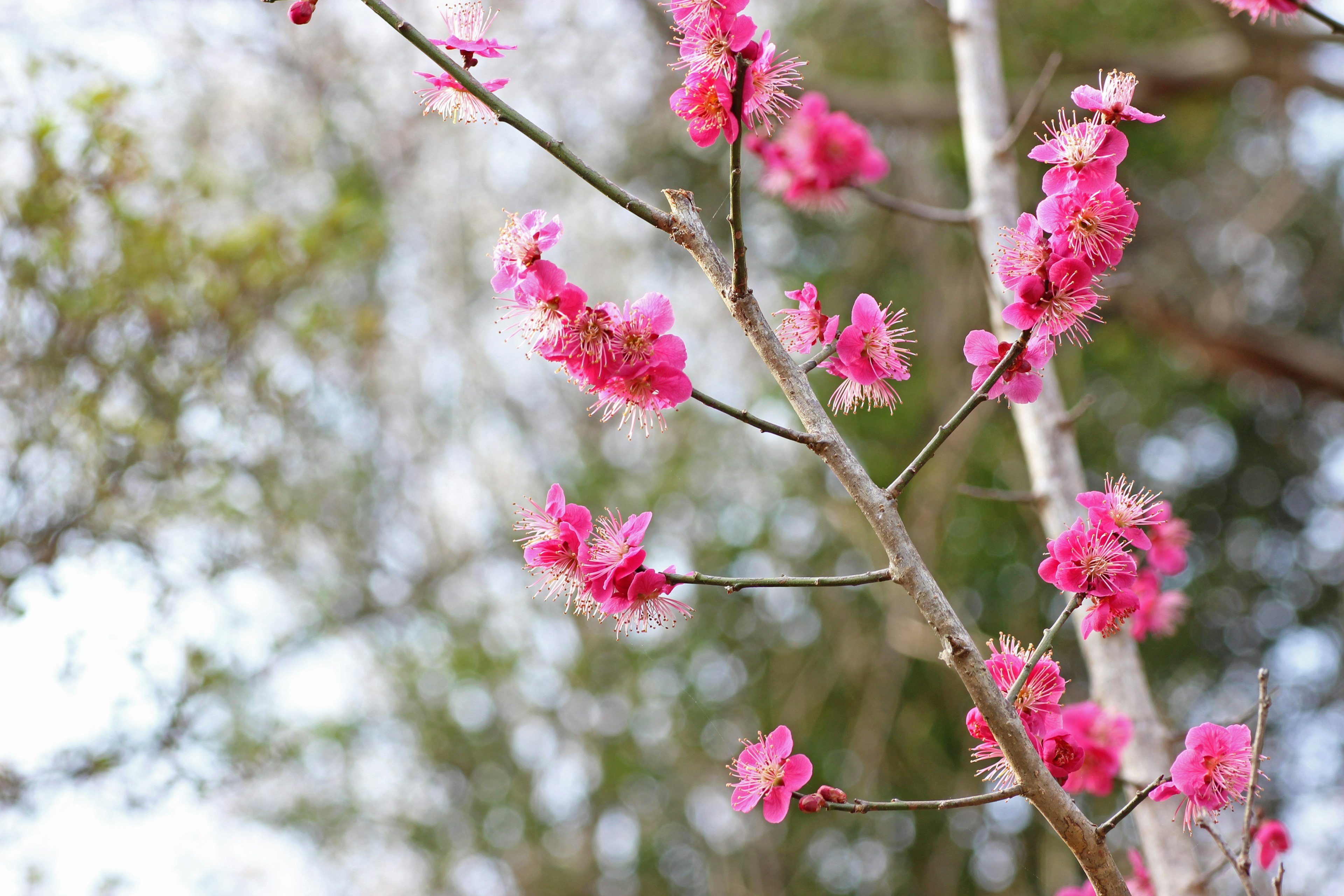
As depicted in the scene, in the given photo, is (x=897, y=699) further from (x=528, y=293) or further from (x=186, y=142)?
(x=186, y=142)

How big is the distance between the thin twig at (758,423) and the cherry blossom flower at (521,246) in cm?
19

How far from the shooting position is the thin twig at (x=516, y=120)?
2.68 feet

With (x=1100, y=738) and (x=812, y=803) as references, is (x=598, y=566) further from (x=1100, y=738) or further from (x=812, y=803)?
(x=1100, y=738)

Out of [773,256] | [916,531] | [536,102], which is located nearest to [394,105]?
[536,102]

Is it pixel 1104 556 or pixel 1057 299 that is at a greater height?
pixel 1057 299

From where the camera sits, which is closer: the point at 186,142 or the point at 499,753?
the point at 499,753

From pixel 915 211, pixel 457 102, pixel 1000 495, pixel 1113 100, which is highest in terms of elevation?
pixel 915 211

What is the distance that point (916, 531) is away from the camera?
344cm

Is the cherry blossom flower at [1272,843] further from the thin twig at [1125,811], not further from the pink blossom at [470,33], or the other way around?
the pink blossom at [470,33]

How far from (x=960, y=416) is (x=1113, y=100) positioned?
0.33m

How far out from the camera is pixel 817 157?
7.37 ft

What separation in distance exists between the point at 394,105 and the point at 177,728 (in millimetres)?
4104

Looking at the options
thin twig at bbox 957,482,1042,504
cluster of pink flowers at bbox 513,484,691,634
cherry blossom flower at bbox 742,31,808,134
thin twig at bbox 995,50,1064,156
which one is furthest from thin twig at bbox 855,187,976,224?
cluster of pink flowers at bbox 513,484,691,634

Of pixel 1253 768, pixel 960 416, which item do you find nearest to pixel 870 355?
pixel 960 416
